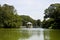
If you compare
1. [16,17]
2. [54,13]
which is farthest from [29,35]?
[16,17]

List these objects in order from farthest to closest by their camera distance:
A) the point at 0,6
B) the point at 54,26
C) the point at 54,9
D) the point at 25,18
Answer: the point at 25,18
the point at 0,6
the point at 54,9
the point at 54,26

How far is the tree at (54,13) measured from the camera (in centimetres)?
3571

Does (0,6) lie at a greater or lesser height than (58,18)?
greater

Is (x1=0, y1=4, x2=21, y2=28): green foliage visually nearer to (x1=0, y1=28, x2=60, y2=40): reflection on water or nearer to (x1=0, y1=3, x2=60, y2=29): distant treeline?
(x1=0, y1=3, x2=60, y2=29): distant treeline

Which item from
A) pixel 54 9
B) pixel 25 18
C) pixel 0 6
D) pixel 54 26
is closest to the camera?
pixel 54 26

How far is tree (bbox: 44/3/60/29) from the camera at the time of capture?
117 feet

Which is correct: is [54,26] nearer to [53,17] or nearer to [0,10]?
[53,17]

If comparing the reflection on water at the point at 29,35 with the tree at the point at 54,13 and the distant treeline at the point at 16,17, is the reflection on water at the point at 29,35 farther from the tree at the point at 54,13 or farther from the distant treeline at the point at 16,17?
the distant treeline at the point at 16,17

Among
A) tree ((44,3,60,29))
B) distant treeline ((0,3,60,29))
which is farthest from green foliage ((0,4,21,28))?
tree ((44,3,60,29))

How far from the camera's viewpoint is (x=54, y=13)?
3744 centimetres

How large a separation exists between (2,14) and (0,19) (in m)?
1.29

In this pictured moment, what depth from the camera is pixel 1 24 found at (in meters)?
38.4

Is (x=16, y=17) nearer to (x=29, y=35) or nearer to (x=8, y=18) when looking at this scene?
(x=8, y=18)

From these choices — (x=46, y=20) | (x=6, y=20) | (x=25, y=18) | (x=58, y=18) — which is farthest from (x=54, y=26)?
(x=25, y=18)
